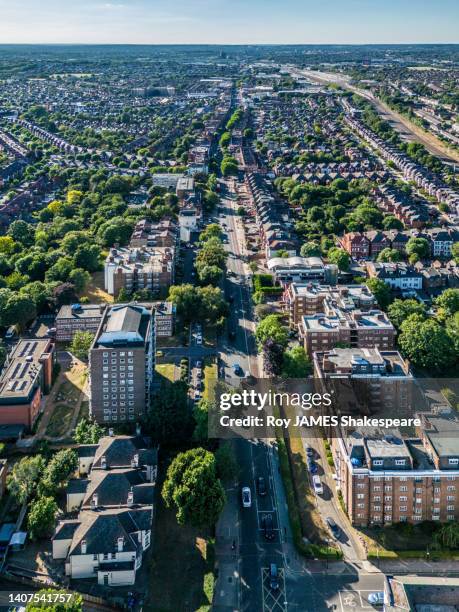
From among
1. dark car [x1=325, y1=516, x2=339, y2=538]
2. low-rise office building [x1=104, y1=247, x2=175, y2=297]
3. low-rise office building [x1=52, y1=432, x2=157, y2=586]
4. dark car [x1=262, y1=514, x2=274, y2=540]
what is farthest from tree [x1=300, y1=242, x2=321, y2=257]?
dark car [x1=262, y1=514, x2=274, y2=540]

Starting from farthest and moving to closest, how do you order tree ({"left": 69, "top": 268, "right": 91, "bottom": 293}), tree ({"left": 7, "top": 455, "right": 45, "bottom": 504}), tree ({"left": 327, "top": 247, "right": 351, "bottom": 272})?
1. tree ({"left": 327, "top": 247, "right": 351, "bottom": 272})
2. tree ({"left": 69, "top": 268, "right": 91, "bottom": 293})
3. tree ({"left": 7, "top": 455, "right": 45, "bottom": 504})

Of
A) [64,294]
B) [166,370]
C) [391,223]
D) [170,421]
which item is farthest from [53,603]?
[391,223]

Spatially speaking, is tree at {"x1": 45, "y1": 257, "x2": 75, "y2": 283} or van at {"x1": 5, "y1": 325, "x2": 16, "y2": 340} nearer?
van at {"x1": 5, "y1": 325, "x2": 16, "y2": 340}

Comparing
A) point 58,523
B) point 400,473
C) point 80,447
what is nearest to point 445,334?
point 400,473

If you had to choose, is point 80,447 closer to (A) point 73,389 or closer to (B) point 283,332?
(A) point 73,389

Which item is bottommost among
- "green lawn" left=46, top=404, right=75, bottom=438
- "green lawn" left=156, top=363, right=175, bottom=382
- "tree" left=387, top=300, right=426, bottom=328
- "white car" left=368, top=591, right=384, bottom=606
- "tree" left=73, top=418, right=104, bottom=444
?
"green lawn" left=46, top=404, right=75, bottom=438

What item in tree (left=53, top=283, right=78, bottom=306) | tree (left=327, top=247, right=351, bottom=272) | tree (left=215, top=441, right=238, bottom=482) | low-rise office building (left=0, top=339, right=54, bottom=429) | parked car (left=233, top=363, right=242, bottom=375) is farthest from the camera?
tree (left=327, top=247, right=351, bottom=272)

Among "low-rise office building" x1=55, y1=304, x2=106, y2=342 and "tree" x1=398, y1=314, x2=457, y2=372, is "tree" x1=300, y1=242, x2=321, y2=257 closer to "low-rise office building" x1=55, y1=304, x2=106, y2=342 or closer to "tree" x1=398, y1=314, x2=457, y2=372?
"tree" x1=398, y1=314, x2=457, y2=372
